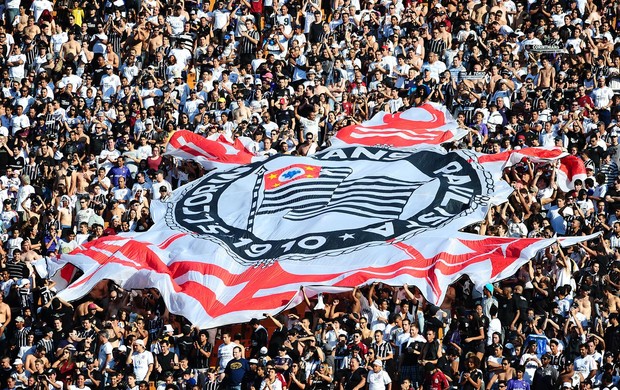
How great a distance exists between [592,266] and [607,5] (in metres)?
9.60

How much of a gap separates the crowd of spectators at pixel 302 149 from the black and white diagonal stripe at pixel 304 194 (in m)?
1.69

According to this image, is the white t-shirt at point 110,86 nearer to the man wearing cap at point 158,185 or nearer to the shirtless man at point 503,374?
the man wearing cap at point 158,185

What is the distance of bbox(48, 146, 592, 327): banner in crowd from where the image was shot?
94.0 ft

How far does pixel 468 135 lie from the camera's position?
33.2 meters

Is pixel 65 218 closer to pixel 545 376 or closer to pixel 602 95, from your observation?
pixel 545 376

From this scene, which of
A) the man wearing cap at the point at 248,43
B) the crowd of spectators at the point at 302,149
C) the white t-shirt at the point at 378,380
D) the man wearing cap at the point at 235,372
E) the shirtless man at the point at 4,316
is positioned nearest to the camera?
the white t-shirt at the point at 378,380

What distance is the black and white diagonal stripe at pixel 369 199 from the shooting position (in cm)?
3042

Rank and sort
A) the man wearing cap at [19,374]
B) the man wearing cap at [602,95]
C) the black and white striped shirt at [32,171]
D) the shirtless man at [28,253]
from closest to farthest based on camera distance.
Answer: the man wearing cap at [19,374] → the shirtless man at [28,253] → the black and white striped shirt at [32,171] → the man wearing cap at [602,95]

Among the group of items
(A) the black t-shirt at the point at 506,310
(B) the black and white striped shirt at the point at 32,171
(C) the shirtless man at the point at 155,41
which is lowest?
(B) the black and white striped shirt at the point at 32,171

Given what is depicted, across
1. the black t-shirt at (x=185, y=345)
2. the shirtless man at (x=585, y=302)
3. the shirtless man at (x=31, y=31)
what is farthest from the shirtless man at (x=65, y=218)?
the shirtless man at (x=585, y=302)

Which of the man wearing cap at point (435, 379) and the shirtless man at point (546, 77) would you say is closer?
the man wearing cap at point (435, 379)

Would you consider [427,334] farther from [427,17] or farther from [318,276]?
[427,17]

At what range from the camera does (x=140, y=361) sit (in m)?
28.4

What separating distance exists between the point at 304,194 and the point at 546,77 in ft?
20.3
